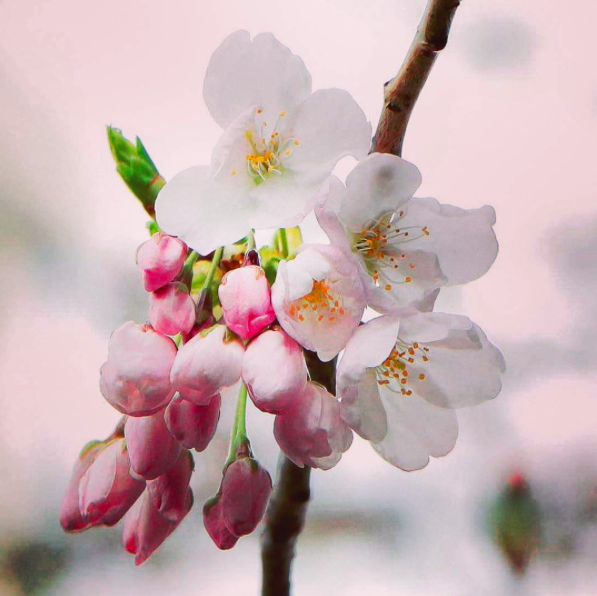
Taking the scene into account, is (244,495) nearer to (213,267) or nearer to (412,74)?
(213,267)

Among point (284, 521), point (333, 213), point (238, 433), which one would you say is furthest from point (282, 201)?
point (284, 521)

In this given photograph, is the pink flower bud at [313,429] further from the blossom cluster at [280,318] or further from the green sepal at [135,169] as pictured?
the green sepal at [135,169]

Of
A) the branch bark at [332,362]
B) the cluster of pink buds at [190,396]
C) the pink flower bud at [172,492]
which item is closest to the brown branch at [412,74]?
the branch bark at [332,362]

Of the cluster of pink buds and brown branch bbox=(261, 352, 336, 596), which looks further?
brown branch bbox=(261, 352, 336, 596)

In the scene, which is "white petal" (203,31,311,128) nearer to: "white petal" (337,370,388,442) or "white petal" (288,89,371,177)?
"white petal" (288,89,371,177)

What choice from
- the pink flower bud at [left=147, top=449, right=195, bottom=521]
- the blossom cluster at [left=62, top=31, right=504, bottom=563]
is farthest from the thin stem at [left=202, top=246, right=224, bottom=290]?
the pink flower bud at [left=147, top=449, right=195, bottom=521]

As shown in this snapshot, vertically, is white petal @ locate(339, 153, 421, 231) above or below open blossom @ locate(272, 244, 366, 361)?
above
